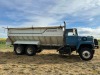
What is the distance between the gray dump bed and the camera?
64.7 feet

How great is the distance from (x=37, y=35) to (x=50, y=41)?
1460mm

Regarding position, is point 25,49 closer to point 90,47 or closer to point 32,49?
point 32,49

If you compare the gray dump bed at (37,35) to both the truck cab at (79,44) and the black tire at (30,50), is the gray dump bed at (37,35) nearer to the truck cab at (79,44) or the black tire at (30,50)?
the black tire at (30,50)

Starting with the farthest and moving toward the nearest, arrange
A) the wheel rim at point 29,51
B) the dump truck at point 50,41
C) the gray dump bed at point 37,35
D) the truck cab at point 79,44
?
the wheel rim at point 29,51
the gray dump bed at point 37,35
the dump truck at point 50,41
the truck cab at point 79,44

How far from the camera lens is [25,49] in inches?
842

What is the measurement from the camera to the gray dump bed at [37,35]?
19.7m

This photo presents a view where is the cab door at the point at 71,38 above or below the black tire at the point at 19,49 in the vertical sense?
above

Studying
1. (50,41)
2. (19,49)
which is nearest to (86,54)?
(50,41)

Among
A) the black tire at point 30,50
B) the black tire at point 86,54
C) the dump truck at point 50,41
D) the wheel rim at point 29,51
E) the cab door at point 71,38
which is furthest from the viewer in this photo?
the wheel rim at point 29,51

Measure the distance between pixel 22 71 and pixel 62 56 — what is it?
8083 millimetres

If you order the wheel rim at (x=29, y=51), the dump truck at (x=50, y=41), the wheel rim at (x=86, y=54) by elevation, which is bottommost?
the wheel rim at (x=86, y=54)

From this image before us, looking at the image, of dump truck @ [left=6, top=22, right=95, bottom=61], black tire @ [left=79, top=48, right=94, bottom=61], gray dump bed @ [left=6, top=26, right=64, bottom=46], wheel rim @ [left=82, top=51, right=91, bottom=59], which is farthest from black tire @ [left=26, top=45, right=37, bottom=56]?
wheel rim @ [left=82, top=51, right=91, bottom=59]

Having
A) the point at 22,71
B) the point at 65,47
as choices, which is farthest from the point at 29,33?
the point at 22,71

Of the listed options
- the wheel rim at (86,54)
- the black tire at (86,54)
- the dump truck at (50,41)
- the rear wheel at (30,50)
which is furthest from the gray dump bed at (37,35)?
the wheel rim at (86,54)
